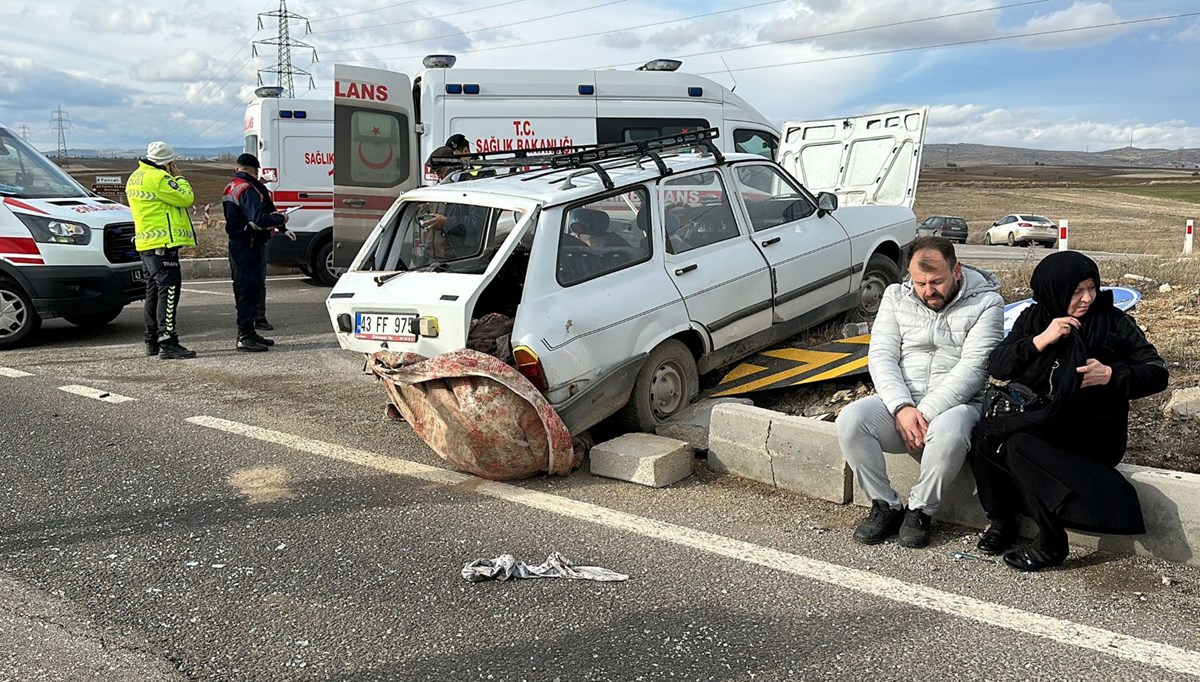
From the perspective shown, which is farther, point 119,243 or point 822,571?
point 119,243

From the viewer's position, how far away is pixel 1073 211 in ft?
171

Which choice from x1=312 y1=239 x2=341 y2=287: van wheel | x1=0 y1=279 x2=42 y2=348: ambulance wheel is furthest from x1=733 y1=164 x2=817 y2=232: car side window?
x1=312 y1=239 x2=341 y2=287: van wheel

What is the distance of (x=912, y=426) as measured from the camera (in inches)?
165

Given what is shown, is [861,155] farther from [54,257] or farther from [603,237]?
[54,257]

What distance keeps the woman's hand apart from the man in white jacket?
40 centimetres

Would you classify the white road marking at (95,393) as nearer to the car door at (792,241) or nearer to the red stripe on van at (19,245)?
the red stripe on van at (19,245)

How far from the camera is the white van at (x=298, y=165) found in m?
13.0

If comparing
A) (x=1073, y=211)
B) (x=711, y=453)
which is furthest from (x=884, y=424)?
(x=1073, y=211)

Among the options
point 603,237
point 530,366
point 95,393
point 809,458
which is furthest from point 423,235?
point 95,393

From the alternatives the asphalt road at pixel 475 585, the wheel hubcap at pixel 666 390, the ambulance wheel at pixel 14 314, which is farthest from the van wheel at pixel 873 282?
the ambulance wheel at pixel 14 314

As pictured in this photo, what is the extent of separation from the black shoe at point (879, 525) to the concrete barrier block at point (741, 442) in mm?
736

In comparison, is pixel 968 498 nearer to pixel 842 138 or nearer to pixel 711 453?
pixel 711 453

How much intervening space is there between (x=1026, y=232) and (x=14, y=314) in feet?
104

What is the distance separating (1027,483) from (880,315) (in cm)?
112
